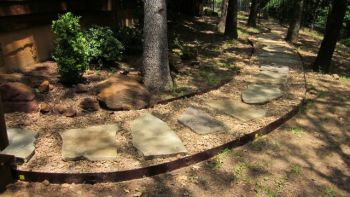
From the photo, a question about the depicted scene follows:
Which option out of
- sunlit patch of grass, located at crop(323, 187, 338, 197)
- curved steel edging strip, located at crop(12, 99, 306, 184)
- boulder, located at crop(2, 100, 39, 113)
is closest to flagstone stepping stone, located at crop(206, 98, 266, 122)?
curved steel edging strip, located at crop(12, 99, 306, 184)

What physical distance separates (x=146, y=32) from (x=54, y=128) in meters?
2.57

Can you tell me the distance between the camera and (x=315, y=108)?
7129 mm

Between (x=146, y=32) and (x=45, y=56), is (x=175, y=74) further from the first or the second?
(x=45, y=56)

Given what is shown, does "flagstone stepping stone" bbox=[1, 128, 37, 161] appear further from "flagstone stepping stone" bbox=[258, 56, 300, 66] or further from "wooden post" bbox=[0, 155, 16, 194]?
"flagstone stepping stone" bbox=[258, 56, 300, 66]

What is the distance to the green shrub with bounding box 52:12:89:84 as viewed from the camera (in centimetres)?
645

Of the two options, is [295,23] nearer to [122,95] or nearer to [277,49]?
[277,49]

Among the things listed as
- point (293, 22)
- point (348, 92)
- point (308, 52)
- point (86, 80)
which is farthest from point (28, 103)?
point (293, 22)

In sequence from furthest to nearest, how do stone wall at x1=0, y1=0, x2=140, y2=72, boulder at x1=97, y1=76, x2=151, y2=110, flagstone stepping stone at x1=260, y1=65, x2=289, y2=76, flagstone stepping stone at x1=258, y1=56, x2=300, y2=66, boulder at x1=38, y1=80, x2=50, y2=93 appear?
1. flagstone stepping stone at x1=258, y1=56, x2=300, y2=66
2. flagstone stepping stone at x1=260, y1=65, x2=289, y2=76
3. stone wall at x1=0, y1=0, x2=140, y2=72
4. boulder at x1=38, y1=80, x2=50, y2=93
5. boulder at x1=97, y1=76, x2=151, y2=110

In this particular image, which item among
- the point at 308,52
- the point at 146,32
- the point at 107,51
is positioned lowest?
the point at 308,52

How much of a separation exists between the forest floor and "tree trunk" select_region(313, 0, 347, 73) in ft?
12.2

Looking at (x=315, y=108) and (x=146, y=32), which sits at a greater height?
(x=146, y=32)

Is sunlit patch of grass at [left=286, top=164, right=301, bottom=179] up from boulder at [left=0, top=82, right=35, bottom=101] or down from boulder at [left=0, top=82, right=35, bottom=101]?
down

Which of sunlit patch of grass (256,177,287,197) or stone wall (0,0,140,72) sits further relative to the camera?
stone wall (0,0,140,72)

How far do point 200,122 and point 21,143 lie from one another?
8.53 ft
